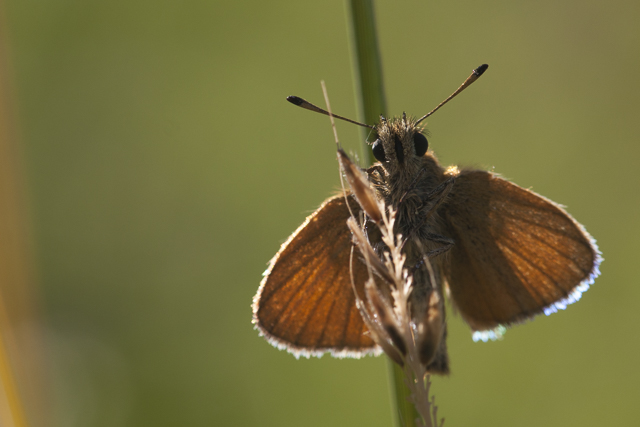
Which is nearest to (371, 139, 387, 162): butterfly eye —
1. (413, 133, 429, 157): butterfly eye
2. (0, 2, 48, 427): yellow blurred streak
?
(413, 133, 429, 157): butterfly eye

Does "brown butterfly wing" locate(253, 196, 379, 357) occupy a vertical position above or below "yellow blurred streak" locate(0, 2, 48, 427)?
below

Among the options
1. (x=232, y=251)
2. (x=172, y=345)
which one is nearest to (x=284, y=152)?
(x=232, y=251)

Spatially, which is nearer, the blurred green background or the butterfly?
the butterfly

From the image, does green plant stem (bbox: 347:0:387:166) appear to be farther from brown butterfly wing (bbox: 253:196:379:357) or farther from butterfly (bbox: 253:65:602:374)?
brown butterfly wing (bbox: 253:196:379:357)

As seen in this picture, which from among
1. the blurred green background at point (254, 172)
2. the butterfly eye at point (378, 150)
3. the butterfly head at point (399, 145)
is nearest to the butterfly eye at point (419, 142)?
the butterfly head at point (399, 145)

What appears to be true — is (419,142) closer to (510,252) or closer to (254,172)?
(510,252)

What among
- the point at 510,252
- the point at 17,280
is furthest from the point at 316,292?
the point at 17,280
